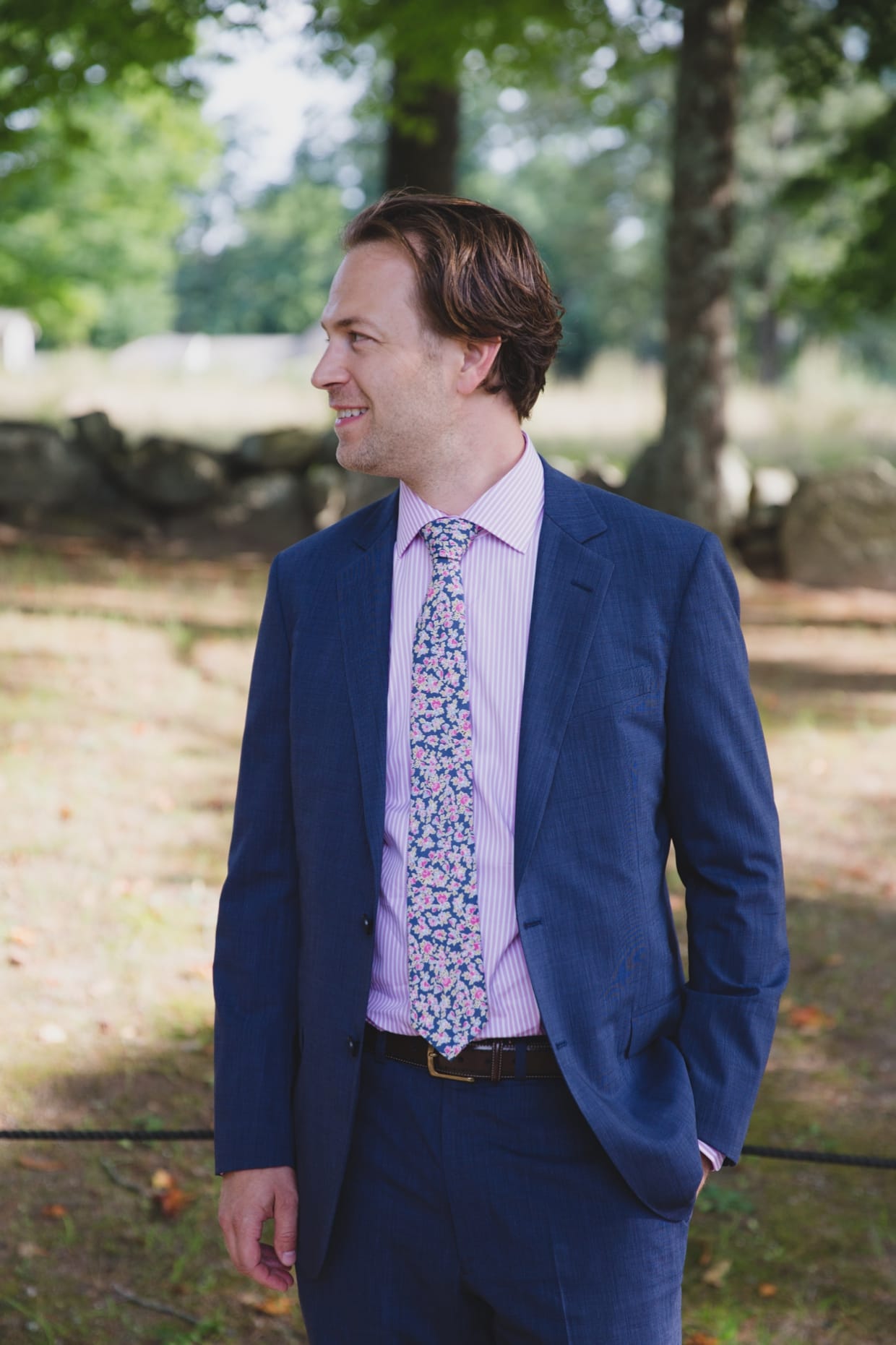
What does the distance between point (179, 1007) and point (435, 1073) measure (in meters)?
3.05

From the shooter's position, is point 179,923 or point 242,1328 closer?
point 242,1328

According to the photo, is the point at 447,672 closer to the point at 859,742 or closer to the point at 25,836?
the point at 25,836

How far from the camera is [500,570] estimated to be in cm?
208

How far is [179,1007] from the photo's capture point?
4781 mm

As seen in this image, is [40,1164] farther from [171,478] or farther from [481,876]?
[171,478]

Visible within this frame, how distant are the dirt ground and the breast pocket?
2.22 metres

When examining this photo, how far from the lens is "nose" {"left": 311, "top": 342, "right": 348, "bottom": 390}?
81.0 inches

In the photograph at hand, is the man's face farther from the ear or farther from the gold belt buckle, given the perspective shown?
the gold belt buckle

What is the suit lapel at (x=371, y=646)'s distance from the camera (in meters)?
1.99

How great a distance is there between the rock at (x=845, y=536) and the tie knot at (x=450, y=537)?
11141 millimetres

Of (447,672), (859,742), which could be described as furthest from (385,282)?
(859,742)

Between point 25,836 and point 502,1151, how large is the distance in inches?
176

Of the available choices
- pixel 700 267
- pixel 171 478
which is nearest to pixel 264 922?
pixel 700 267

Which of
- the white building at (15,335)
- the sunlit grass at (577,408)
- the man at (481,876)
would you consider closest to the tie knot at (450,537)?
the man at (481,876)
